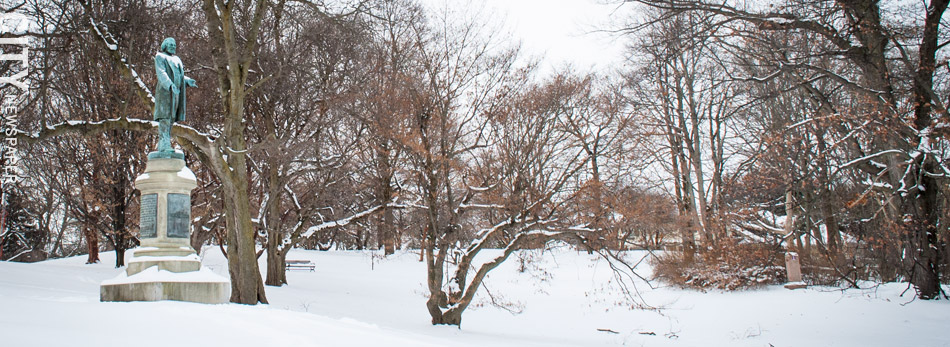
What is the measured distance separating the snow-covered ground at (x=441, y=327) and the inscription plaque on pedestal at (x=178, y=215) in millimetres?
1475

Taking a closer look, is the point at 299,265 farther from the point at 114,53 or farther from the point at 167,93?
the point at 167,93

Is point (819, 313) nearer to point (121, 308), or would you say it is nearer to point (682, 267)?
point (682, 267)

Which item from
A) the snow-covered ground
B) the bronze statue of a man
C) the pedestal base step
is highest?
the bronze statue of a man

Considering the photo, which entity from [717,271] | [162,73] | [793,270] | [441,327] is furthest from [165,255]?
[793,270]

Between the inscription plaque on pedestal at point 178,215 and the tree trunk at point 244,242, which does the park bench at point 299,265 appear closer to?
the tree trunk at point 244,242

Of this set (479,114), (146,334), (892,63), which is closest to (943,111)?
(892,63)

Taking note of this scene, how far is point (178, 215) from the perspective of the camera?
8.73 m

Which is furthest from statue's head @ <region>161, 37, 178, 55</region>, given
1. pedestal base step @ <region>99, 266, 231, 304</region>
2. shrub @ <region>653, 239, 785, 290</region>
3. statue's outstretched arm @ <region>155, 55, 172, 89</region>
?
shrub @ <region>653, 239, 785, 290</region>

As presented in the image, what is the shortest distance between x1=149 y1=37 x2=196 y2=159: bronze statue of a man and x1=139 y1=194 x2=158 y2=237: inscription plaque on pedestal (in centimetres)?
61

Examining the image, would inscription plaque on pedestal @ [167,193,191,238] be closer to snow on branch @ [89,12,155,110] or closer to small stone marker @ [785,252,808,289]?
snow on branch @ [89,12,155,110]

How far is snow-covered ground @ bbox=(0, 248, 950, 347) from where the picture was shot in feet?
17.5

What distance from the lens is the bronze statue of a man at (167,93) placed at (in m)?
8.77

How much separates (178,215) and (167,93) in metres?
1.75

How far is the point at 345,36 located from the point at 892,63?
12549 mm
